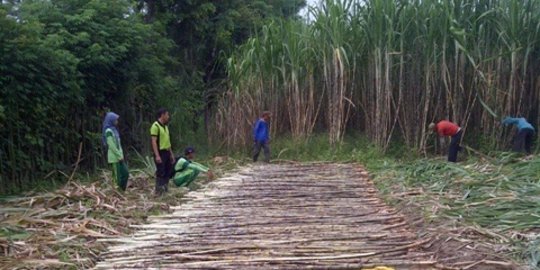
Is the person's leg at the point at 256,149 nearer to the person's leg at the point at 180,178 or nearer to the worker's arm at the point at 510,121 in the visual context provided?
the person's leg at the point at 180,178

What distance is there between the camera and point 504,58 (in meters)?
10.5

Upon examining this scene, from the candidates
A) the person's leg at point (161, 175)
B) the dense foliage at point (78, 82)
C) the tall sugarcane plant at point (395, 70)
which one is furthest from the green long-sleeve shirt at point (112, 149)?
the tall sugarcane plant at point (395, 70)

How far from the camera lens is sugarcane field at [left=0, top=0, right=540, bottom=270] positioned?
4320mm

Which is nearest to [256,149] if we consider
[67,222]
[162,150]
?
[162,150]

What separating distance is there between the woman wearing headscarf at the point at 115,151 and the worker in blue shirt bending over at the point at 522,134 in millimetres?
5697

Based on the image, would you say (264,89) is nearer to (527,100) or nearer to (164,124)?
(527,100)

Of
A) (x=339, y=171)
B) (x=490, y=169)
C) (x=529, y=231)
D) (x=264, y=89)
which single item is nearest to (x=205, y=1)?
(x=264, y=89)

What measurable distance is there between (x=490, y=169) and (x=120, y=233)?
4250mm

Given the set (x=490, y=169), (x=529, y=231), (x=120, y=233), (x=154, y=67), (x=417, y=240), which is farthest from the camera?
(x=154, y=67)

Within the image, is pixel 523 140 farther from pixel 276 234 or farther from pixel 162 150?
pixel 276 234

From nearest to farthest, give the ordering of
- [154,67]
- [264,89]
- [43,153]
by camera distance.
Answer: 1. [43,153]
2. [154,67]
3. [264,89]

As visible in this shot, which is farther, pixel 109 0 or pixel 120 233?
pixel 109 0

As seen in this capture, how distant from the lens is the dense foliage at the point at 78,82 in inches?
296

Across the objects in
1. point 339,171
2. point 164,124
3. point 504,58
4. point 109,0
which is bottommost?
point 339,171
